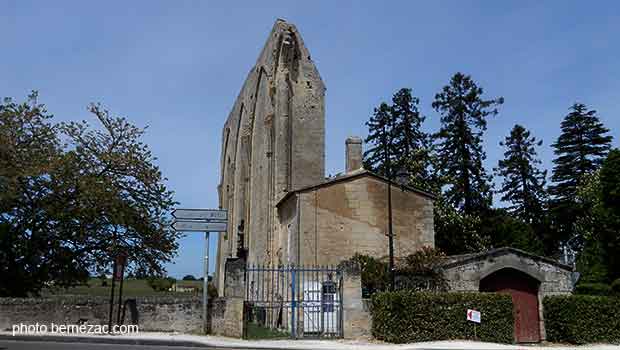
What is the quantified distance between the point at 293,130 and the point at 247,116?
34.6 feet

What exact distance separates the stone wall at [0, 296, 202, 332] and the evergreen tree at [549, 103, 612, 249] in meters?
35.8

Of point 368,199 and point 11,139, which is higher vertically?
point 11,139

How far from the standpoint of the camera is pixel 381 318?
1638 centimetres

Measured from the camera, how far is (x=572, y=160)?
46.2m

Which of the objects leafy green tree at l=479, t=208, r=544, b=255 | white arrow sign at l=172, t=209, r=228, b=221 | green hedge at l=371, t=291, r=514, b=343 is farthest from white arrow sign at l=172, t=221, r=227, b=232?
leafy green tree at l=479, t=208, r=544, b=255

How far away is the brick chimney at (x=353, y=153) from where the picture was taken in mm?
28688

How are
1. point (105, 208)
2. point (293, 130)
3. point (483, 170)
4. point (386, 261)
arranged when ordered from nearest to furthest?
point (105, 208)
point (386, 261)
point (293, 130)
point (483, 170)

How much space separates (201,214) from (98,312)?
4.13 metres

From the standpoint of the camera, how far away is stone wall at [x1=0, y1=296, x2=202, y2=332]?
16.5 metres

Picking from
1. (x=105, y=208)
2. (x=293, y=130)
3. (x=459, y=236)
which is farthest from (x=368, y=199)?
(x=459, y=236)

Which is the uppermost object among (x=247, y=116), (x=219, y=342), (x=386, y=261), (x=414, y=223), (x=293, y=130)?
(x=247, y=116)

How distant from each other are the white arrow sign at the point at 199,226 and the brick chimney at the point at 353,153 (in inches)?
505

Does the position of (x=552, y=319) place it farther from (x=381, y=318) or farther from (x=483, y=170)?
(x=483, y=170)

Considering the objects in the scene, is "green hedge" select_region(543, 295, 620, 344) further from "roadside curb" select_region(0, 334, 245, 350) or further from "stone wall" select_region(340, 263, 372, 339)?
"roadside curb" select_region(0, 334, 245, 350)
